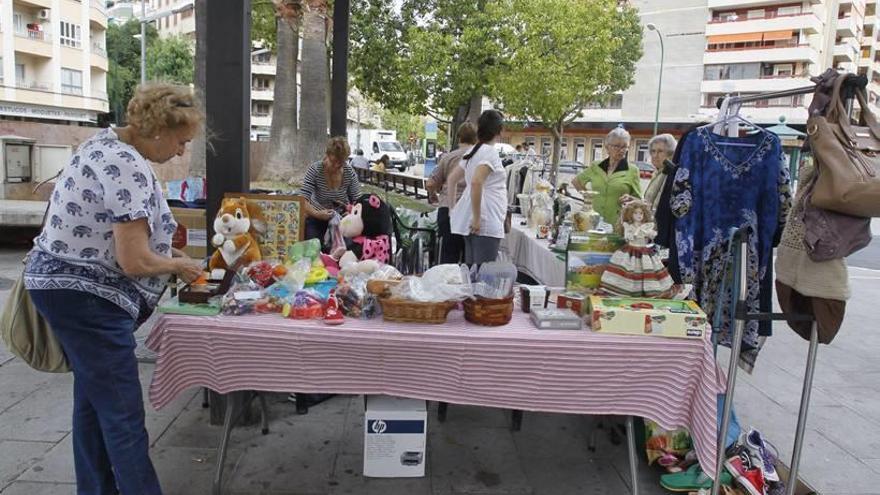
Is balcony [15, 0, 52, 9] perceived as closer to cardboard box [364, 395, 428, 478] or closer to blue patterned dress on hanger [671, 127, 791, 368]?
cardboard box [364, 395, 428, 478]

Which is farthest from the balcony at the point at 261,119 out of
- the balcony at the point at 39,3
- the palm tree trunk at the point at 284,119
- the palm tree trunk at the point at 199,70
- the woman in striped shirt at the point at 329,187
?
the woman in striped shirt at the point at 329,187

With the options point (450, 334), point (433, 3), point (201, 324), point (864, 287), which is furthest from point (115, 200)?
point (433, 3)

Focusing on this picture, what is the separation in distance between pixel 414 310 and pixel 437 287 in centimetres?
14

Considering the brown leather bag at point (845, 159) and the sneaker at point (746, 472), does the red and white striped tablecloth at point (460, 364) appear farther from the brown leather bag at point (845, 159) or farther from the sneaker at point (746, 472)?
the brown leather bag at point (845, 159)

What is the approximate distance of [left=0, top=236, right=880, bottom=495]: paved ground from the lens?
9.58ft

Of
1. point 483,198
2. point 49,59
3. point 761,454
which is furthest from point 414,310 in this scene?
point 49,59

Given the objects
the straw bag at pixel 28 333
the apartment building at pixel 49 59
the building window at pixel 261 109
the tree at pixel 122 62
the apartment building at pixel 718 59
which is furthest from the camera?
the building window at pixel 261 109

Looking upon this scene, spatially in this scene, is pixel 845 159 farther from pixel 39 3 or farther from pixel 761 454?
pixel 39 3

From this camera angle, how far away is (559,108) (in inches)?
925

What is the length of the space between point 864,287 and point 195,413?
8.85m

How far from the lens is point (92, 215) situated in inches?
82.0

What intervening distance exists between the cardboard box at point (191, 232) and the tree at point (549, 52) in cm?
1525

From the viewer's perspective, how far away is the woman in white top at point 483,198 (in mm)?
4430

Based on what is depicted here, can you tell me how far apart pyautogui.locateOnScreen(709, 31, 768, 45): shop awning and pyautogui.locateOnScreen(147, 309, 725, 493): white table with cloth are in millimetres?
46584
